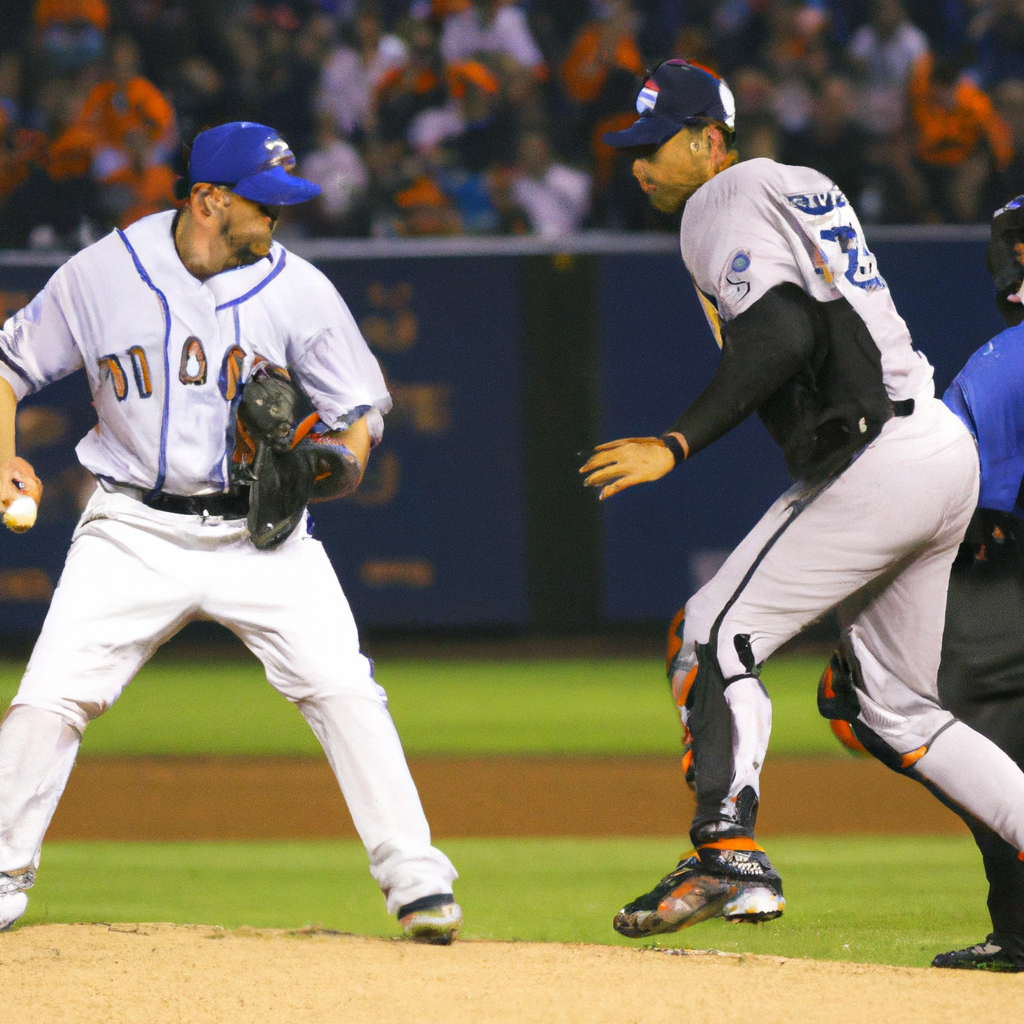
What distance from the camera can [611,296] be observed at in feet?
32.8

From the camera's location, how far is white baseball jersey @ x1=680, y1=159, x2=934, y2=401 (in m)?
3.44

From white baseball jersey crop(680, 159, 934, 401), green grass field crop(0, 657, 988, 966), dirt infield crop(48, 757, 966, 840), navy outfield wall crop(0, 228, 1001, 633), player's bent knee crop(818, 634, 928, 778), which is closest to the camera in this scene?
white baseball jersey crop(680, 159, 934, 401)

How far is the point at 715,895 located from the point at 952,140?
8256 millimetres

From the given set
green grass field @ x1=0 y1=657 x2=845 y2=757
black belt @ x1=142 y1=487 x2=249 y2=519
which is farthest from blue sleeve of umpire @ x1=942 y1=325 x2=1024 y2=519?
green grass field @ x1=0 y1=657 x2=845 y2=757

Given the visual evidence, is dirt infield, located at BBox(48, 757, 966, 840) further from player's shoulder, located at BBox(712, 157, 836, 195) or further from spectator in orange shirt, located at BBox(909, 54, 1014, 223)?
spectator in orange shirt, located at BBox(909, 54, 1014, 223)

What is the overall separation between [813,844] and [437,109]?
6.58 metres

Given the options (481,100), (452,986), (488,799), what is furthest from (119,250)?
(481,100)

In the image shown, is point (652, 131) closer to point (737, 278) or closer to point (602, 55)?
point (737, 278)

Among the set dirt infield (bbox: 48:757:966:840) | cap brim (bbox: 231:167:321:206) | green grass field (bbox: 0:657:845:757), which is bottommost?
green grass field (bbox: 0:657:845:757)

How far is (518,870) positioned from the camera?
547cm

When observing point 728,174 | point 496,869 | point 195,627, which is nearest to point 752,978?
point 728,174

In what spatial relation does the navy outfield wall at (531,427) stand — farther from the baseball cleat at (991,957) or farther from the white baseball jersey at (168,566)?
the baseball cleat at (991,957)

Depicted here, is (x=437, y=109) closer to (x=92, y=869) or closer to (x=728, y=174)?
(x=92, y=869)

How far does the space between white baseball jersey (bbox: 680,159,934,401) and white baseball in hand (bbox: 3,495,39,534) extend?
1.56 meters
